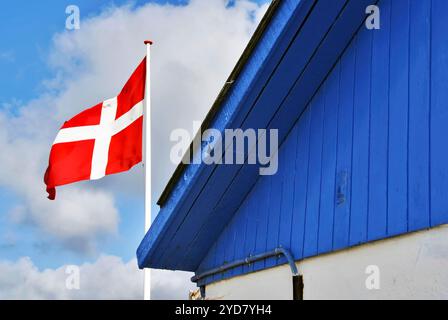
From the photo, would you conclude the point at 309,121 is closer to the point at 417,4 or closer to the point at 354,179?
the point at 354,179

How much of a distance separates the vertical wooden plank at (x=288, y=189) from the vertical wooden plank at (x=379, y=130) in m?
1.04

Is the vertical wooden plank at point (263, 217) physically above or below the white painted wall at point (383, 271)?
above

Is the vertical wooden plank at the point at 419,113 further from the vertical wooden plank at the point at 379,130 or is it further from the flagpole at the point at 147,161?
the flagpole at the point at 147,161

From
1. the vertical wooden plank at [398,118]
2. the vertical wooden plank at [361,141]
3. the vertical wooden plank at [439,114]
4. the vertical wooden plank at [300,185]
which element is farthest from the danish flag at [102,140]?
the vertical wooden plank at [439,114]

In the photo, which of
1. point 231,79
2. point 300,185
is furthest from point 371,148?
point 231,79

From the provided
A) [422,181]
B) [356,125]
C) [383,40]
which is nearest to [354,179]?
[356,125]

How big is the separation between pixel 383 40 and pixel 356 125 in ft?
1.97

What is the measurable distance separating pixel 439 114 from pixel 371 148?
2.08 ft

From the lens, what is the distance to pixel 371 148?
388 cm

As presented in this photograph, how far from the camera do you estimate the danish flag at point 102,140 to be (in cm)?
738

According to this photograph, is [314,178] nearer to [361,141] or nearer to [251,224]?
[361,141]

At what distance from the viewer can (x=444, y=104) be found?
329 centimetres

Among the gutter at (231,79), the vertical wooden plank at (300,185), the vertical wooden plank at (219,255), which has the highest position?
the gutter at (231,79)
